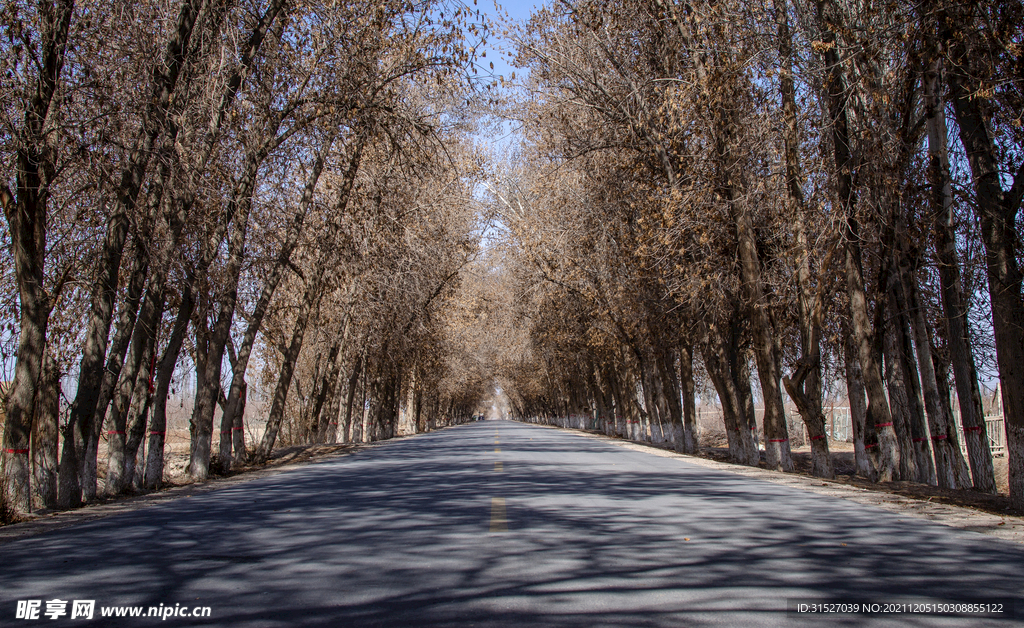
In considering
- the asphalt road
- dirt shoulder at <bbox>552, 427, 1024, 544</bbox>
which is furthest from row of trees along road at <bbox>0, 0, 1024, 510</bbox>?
the asphalt road

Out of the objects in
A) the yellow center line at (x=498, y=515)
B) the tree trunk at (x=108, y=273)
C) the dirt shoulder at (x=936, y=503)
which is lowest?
the dirt shoulder at (x=936, y=503)

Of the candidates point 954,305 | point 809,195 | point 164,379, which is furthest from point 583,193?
point 164,379

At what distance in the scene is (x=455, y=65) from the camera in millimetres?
15203

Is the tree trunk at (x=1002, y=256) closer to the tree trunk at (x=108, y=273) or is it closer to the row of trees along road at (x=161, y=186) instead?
the row of trees along road at (x=161, y=186)

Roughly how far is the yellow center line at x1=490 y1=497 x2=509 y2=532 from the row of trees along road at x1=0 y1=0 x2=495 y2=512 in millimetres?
6109

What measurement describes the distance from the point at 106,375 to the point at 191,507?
446 centimetres

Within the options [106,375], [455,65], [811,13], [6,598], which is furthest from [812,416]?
[6,598]

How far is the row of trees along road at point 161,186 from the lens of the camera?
1054 centimetres

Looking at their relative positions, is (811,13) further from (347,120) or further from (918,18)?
(347,120)

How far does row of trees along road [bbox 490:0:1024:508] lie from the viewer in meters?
10.5

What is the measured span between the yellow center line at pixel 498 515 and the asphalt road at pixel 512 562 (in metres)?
0.03

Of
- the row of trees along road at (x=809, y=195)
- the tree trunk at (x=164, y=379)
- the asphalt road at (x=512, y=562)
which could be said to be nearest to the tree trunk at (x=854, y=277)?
the row of trees along road at (x=809, y=195)

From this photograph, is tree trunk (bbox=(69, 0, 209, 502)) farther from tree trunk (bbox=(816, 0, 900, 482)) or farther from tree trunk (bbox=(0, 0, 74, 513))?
tree trunk (bbox=(816, 0, 900, 482))

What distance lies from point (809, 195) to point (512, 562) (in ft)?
39.7
